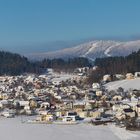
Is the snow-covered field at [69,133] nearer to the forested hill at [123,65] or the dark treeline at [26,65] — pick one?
the forested hill at [123,65]

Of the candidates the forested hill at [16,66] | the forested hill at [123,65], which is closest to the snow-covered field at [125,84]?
the forested hill at [123,65]

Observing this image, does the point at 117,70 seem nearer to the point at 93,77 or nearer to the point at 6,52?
the point at 93,77

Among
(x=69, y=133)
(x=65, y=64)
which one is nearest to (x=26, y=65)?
(x=65, y=64)

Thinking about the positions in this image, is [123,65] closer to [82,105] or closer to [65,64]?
[82,105]

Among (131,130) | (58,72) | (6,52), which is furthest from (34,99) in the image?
(6,52)

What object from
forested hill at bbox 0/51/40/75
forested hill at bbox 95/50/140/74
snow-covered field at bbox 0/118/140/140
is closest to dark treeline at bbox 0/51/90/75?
forested hill at bbox 0/51/40/75
